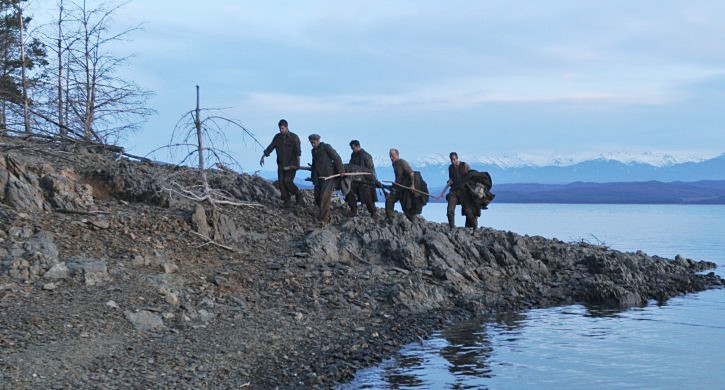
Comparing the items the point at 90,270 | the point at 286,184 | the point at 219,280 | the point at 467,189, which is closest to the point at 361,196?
the point at 286,184

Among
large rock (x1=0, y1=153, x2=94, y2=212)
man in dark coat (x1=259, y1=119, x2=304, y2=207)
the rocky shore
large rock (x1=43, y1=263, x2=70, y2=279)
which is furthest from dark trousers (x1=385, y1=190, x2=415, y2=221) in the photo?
large rock (x1=43, y1=263, x2=70, y2=279)

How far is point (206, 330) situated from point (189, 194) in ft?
22.1

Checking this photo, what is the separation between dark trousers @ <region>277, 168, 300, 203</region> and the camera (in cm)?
1997

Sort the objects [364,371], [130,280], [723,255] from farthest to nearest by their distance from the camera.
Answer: [723,255]
[130,280]
[364,371]

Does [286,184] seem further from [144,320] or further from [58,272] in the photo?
[144,320]

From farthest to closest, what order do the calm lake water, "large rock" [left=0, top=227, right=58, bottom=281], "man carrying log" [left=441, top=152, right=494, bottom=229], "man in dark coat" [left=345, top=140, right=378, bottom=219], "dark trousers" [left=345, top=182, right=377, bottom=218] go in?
"man carrying log" [left=441, top=152, right=494, bottom=229]
"dark trousers" [left=345, top=182, right=377, bottom=218]
"man in dark coat" [left=345, top=140, right=378, bottom=219]
"large rock" [left=0, top=227, right=58, bottom=281]
the calm lake water

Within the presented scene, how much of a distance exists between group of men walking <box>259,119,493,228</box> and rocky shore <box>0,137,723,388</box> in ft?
1.96

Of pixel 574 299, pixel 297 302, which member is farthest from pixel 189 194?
pixel 574 299

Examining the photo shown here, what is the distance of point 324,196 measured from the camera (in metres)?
19.7

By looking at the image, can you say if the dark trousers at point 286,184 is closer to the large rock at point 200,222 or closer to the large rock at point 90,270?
the large rock at point 200,222

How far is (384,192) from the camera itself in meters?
21.6

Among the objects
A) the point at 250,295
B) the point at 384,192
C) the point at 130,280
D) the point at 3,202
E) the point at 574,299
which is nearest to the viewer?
the point at 130,280

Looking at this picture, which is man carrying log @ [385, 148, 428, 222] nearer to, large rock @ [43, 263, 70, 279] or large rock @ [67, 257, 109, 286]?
large rock @ [67, 257, 109, 286]

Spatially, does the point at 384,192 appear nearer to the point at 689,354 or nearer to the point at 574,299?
the point at 574,299
